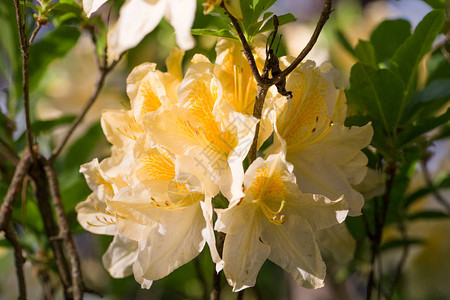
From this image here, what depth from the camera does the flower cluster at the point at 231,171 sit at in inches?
25.7

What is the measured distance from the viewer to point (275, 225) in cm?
70

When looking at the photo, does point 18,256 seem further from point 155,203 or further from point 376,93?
point 376,93

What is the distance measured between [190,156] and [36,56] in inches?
25.5

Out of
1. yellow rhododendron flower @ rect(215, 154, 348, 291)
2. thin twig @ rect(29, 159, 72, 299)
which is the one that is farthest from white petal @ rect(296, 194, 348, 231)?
thin twig @ rect(29, 159, 72, 299)

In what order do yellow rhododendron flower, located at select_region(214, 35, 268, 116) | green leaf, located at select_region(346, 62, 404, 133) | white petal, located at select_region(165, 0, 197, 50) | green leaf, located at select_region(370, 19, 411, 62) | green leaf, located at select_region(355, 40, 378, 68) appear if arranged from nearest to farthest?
white petal, located at select_region(165, 0, 197, 50)
yellow rhododendron flower, located at select_region(214, 35, 268, 116)
green leaf, located at select_region(346, 62, 404, 133)
green leaf, located at select_region(355, 40, 378, 68)
green leaf, located at select_region(370, 19, 411, 62)

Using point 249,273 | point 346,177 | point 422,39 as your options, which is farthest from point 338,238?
point 422,39

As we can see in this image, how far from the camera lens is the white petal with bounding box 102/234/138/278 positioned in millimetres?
811

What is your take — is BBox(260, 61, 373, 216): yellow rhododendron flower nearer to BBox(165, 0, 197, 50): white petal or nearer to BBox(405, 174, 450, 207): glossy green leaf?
BBox(165, 0, 197, 50): white petal

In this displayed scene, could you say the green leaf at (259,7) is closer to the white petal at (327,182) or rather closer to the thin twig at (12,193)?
the white petal at (327,182)

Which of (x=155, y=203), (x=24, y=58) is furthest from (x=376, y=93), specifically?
(x=24, y=58)

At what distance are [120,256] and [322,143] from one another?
36 centimetres

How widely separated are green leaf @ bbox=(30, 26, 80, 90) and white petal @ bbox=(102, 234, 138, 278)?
1.71 ft

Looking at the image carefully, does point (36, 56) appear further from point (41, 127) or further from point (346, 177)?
point (346, 177)

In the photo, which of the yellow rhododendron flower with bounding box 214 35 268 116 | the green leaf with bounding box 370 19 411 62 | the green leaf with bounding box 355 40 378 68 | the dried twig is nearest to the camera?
the dried twig
